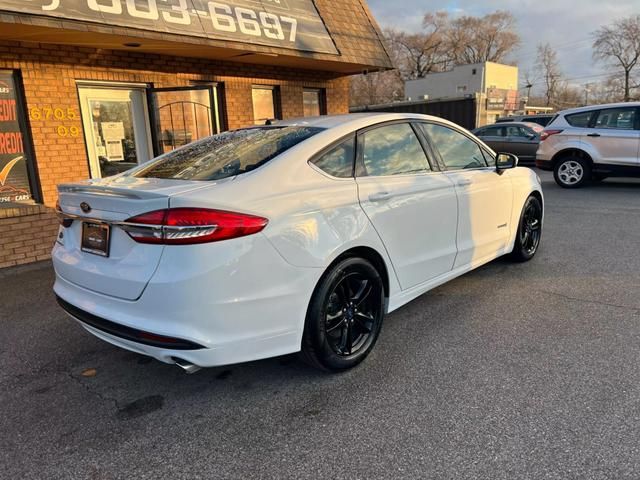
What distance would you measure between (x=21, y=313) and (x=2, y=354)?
918mm

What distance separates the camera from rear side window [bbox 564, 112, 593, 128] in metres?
10.4

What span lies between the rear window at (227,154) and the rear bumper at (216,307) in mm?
639

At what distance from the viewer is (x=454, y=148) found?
13.8ft

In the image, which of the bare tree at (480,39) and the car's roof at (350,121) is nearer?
the car's roof at (350,121)

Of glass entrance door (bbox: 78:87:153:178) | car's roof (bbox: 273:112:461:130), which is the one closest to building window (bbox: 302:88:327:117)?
glass entrance door (bbox: 78:87:153:178)

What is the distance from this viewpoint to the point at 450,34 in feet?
228

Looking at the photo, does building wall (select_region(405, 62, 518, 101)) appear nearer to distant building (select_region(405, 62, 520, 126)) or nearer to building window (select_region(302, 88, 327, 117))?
distant building (select_region(405, 62, 520, 126))

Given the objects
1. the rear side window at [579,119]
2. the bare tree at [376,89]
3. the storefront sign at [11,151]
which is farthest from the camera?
the bare tree at [376,89]

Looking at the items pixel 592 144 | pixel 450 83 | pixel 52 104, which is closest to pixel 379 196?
pixel 52 104

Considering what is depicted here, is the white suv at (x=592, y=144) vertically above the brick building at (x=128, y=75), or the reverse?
the brick building at (x=128, y=75)

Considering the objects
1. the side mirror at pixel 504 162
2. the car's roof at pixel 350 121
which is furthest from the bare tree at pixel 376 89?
the car's roof at pixel 350 121

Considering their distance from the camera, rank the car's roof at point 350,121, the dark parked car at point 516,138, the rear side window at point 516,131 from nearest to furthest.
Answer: the car's roof at point 350,121
the dark parked car at point 516,138
the rear side window at point 516,131

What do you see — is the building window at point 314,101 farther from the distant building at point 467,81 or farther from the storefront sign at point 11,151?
the distant building at point 467,81

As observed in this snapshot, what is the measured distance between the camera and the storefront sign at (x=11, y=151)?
19.4ft
